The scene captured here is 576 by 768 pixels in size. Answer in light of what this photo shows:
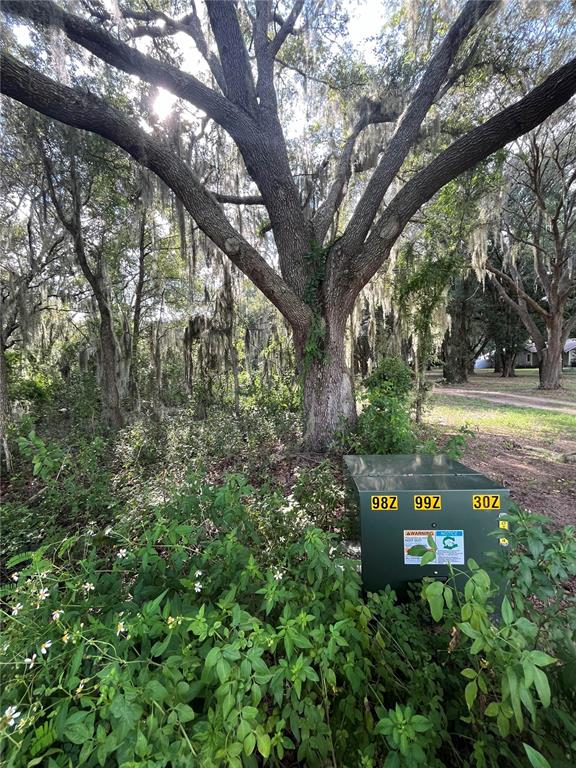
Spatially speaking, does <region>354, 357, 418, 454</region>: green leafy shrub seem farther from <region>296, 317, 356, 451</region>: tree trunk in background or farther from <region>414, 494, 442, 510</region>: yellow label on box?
<region>414, 494, 442, 510</region>: yellow label on box

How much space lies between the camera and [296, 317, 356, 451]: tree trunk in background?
14.9 feet

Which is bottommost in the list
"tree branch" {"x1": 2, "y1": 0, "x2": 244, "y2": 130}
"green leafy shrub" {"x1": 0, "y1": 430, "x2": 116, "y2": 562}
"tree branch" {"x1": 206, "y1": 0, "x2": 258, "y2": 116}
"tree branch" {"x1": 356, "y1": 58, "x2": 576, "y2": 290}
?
"green leafy shrub" {"x1": 0, "y1": 430, "x2": 116, "y2": 562}

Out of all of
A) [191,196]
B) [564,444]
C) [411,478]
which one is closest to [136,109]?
[191,196]

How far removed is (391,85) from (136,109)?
14.5 ft

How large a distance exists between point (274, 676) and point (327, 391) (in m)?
3.82

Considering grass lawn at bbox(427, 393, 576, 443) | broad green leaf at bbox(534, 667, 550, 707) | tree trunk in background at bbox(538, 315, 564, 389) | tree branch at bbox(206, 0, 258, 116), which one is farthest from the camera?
tree trunk in background at bbox(538, 315, 564, 389)

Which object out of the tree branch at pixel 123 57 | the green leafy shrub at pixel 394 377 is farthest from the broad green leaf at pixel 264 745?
the tree branch at pixel 123 57

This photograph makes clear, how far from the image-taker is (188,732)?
826 millimetres

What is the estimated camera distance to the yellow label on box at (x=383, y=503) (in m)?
1.57

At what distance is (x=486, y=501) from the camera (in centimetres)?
152

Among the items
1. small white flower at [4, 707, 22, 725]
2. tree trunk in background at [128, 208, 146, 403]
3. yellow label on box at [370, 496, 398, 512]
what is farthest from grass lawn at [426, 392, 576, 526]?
tree trunk in background at [128, 208, 146, 403]

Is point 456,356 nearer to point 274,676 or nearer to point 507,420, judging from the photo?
point 507,420

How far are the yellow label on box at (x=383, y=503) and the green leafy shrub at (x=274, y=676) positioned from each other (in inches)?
12.8

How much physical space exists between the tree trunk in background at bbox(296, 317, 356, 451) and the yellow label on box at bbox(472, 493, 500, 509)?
117 inches
